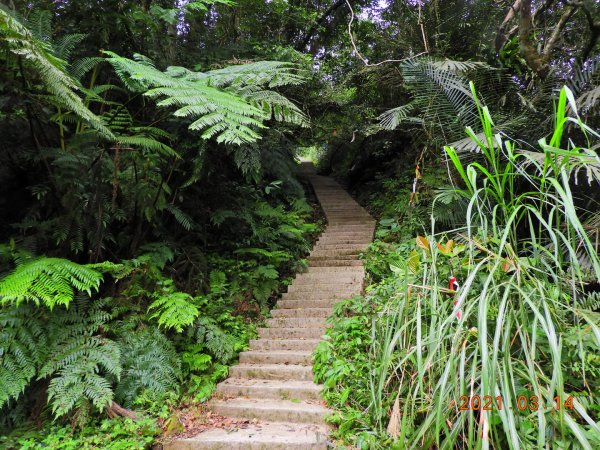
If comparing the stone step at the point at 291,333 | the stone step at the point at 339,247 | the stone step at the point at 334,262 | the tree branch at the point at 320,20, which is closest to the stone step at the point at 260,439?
the stone step at the point at 291,333

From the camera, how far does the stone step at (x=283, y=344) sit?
3461mm

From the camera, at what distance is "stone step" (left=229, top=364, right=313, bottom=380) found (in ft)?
10.0

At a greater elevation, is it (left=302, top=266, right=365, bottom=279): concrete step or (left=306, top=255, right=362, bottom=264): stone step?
(left=306, top=255, right=362, bottom=264): stone step

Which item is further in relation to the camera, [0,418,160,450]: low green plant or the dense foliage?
[0,418,160,450]: low green plant

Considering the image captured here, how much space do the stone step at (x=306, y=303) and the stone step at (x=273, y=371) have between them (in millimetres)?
959

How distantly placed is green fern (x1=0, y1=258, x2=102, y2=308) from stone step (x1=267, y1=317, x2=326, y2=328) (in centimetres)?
194

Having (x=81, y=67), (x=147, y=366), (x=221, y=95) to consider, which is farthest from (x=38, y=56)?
(x=147, y=366)

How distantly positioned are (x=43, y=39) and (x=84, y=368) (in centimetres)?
251

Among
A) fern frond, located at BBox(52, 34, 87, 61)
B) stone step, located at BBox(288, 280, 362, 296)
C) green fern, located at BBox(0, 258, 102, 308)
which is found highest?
fern frond, located at BBox(52, 34, 87, 61)

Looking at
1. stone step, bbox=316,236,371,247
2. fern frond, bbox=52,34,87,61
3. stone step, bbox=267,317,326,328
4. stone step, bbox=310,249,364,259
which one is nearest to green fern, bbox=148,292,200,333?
stone step, bbox=267,317,326,328

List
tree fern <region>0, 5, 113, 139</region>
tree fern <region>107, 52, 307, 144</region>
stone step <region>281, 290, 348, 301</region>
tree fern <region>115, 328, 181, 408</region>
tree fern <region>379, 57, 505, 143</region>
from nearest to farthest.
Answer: tree fern <region>0, 5, 113, 139</region> → tree fern <region>107, 52, 307, 144</region> → tree fern <region>115, 328, 181, 408</region> → tree fern <region>379, 57, 505, 143</region> → stone step <region>281, 290, 348, 301</region>

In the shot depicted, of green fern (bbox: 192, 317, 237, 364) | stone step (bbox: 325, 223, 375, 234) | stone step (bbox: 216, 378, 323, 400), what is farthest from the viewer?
stone step (bbox: 325, 223, 375, 234)

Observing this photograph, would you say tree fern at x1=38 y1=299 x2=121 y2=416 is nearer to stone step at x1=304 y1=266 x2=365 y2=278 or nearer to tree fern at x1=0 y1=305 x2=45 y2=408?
tree fern at x1=0 y1=305 x2=45 y2=408

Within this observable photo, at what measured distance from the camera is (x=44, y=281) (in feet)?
7.29
